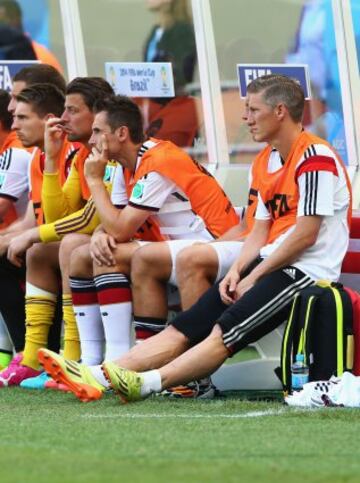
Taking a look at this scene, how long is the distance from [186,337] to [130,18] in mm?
5956

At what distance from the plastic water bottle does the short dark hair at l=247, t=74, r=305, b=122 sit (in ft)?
3.53

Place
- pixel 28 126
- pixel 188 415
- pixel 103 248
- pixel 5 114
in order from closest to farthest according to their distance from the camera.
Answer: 1. pixel 188 415
2. pixel 103 248
3. pixel 28 126
4. pixel 5 114

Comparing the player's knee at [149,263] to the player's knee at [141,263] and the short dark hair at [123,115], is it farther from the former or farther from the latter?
the short dark hair at [123,115]

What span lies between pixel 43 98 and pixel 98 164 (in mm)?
1054

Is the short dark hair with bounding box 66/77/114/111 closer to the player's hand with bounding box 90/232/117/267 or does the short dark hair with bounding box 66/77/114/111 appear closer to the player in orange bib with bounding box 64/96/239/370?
the player in orange bib with bounding box 64/96/239/370

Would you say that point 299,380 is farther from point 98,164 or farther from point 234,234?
point 98,164

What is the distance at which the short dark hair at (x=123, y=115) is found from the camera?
25.8 feet

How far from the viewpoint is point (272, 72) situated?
12344 millimetres

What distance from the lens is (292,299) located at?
7047 mm

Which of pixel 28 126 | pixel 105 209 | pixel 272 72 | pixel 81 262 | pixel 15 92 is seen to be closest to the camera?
pixel 105 209

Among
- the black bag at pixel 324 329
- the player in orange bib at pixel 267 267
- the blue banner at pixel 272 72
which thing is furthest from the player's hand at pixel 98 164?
the blue banner at pixel 272 72

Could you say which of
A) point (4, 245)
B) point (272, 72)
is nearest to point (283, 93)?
point (4, 245)

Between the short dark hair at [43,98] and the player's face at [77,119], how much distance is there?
14.6 inches

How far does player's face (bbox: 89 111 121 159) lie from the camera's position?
7848 mm
